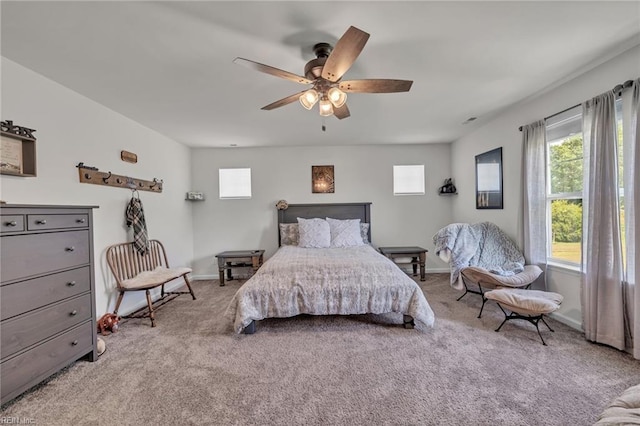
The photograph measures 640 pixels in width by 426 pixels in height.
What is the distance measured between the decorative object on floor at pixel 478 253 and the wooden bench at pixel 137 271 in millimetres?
3376

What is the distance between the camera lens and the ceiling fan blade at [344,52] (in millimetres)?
1394

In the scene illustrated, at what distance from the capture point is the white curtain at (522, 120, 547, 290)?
9.31 ft

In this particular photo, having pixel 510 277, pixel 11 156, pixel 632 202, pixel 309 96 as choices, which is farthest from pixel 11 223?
pixel 632 202

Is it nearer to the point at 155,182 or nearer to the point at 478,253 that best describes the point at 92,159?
the point at 155,182

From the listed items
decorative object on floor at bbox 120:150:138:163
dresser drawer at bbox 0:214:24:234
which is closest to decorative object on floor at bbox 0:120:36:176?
dresser drawer at bbox 0:214:24:234

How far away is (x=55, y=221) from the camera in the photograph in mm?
1843

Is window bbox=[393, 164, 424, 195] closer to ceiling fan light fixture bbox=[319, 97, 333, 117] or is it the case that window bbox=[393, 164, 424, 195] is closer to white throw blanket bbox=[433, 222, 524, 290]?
white throw blanket bbox=[433, 222, 524, 290]

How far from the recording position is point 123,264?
118 inches

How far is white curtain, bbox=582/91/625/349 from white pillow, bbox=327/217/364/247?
8.59 ft

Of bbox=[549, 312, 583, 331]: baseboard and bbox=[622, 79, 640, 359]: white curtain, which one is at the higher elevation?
bbox=[622, 79, 640, 359]: white curtain

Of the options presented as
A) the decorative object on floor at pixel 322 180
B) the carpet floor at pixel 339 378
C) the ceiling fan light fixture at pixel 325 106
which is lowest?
the carpet floor at pixel 339 378

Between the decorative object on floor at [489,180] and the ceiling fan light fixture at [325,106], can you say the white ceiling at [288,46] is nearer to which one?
the ceiling fan light fixture at [325,106]

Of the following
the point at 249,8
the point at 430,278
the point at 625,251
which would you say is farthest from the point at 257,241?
the point at 625,251

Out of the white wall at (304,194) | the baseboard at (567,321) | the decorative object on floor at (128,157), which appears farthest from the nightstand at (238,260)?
the baseboard at (567,321)
